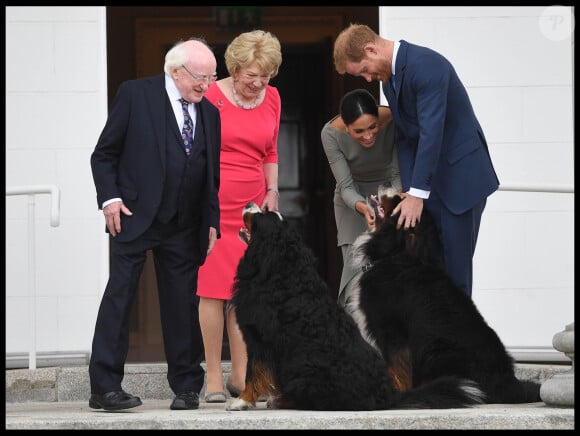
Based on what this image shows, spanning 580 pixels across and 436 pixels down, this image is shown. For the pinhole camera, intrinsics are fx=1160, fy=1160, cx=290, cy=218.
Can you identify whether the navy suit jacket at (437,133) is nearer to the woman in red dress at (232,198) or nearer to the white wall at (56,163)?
the woman in red dress at (232,198)

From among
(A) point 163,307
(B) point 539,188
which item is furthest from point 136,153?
(B) point 539,188

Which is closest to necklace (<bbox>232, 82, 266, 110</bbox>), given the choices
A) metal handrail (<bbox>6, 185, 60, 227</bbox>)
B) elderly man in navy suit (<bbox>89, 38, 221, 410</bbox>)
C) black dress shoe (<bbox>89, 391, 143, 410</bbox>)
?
elderly man in navy suit (<bbox>89, 38, 221, 410</bbox>)

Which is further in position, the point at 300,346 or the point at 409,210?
the point at 409,210

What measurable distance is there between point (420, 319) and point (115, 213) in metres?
1.40

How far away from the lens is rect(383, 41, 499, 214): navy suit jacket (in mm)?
5094

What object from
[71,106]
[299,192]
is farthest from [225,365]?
[299,192]

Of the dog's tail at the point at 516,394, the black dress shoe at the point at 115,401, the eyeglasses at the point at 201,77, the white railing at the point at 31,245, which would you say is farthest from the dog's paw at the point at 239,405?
the white railing at the point at 31,245

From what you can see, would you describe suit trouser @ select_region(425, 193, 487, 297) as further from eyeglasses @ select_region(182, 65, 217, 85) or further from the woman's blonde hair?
eyeglasses @ select_region(182, 65, 217, 85)

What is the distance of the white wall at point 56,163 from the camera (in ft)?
22.1

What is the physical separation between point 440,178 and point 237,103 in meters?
1.04

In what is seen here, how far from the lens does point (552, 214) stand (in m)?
6.90

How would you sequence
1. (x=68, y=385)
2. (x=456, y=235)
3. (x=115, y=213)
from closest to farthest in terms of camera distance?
(x=115, y=213)
(x=456, y=235)
(x=68, y=385)

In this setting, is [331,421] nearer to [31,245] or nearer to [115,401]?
[115,401]

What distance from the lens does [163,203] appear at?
194 inches
